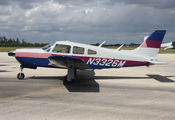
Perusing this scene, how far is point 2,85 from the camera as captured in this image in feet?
25.3

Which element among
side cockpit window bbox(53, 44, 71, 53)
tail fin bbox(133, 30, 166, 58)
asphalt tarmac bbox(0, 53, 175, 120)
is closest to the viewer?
asphalt tarmac bbox(0, 53, 175, 120)

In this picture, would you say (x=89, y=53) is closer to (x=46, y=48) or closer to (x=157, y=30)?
(x=46, y=48)

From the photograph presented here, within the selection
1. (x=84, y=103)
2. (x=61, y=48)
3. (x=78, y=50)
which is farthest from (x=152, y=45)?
(x=84, y=103)

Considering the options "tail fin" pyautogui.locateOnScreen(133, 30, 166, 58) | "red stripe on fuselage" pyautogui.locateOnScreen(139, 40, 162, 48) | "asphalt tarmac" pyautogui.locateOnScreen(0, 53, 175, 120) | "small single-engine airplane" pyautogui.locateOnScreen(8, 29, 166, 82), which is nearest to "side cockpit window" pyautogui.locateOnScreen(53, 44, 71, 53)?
"small single-engine airplane" pyautogui.locateOnScreen(8, 29, 166, 82)

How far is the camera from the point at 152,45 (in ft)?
30.5

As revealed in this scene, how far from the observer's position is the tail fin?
917cm

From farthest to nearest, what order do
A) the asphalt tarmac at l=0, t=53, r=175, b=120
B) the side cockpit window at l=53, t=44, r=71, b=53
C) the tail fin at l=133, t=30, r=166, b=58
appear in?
the tail fin at l=133, t=30, r=166, b=58, the side cockpit window at l=53, t=44, r=71, b=53, the asphalt tarmac at l=0, t=53, r=175, b=120

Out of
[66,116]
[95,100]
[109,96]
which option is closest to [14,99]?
[66,116]

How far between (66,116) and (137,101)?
2655 millimetres

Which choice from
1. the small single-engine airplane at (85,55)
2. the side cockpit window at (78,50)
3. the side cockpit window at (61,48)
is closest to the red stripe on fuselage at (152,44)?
the small single-engine airplane at (85,55)

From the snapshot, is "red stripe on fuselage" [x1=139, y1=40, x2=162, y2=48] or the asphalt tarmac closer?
the asphalt tarmac

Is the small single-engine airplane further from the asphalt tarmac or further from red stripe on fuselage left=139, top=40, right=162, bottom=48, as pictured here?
the asphalt tarmac

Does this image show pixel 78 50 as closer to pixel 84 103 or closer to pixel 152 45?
pixel 84 103

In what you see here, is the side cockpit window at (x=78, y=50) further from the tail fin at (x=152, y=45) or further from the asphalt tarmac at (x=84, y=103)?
the tail fin at (x=152, y=45)
